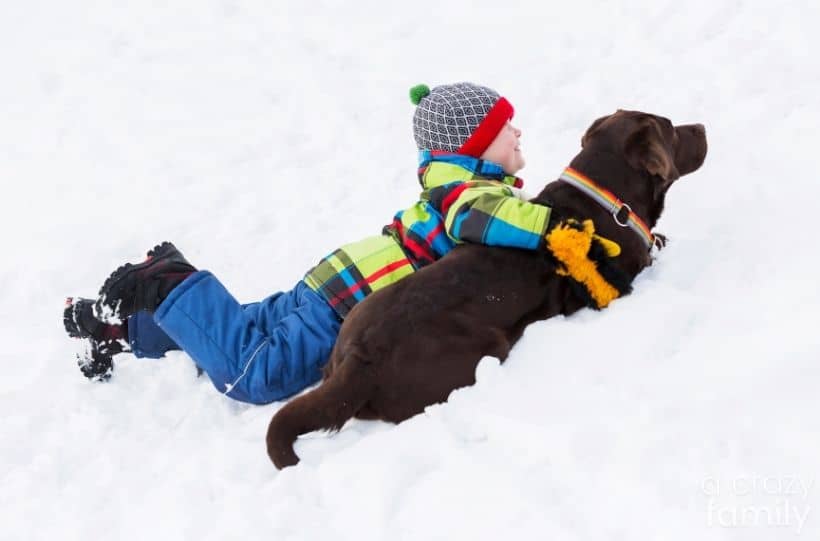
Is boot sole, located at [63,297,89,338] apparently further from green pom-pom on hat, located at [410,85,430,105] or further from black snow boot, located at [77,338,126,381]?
green pom-pom on hat, located at [410,85,430,105]

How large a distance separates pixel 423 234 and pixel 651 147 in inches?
39.2

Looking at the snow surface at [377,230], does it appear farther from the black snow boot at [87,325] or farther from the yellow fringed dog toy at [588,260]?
the black snow boot at [87,325]

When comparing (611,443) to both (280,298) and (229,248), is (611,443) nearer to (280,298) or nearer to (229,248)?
(280,298)

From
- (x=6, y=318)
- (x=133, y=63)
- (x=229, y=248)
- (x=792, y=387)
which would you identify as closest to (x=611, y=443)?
(x=792, y=387)

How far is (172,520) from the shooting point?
238 cm

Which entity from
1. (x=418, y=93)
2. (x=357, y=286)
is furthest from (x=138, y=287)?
(x=418, y=93)

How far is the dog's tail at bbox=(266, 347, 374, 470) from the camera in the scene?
248 cm

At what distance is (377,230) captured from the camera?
462 cm

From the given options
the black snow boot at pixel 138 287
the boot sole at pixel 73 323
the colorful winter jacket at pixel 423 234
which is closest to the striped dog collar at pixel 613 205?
the colorful winter jacket at pixel 423 234

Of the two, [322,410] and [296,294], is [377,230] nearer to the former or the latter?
[296,294]

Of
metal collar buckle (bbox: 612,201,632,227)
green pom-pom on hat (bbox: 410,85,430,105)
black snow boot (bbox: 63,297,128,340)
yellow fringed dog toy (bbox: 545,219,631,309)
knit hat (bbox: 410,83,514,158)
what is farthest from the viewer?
green pom-pom on hat (bbox: 410,85,430,105)

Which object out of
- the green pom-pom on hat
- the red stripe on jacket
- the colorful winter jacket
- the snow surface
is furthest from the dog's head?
the red stripe on jacket

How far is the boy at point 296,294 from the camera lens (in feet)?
10.2

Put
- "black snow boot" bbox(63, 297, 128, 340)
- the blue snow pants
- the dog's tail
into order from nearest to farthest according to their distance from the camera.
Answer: the dog's tail < the blue snow pants < "black snow boot" bbox(63, 297, 128, 340)
